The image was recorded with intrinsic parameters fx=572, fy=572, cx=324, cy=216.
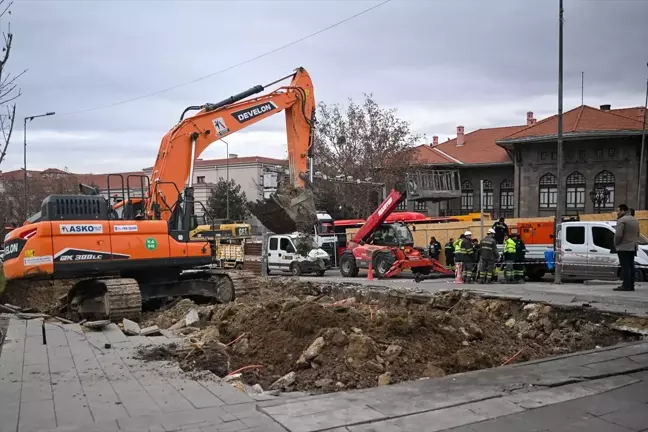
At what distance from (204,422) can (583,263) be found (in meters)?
16.1

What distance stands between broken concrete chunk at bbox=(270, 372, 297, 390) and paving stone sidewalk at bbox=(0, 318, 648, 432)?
713 millimetres

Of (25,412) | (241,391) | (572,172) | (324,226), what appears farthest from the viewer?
(572,172)

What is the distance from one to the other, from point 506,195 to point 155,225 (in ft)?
126

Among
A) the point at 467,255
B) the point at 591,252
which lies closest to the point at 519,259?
Result: the point at 467,255

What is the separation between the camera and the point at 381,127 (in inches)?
1483

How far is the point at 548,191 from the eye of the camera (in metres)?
41.3

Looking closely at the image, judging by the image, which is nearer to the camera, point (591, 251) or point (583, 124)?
point (591, 251)

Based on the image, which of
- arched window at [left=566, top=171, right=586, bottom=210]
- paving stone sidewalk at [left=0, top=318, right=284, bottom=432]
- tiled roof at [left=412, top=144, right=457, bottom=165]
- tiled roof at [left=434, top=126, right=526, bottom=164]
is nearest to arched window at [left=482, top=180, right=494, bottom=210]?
tiled roof at [left=434, top=126, right=526, bottom=164]

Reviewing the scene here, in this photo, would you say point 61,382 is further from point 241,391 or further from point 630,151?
point 630,151

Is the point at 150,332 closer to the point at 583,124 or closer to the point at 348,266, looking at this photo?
the point at 348,266

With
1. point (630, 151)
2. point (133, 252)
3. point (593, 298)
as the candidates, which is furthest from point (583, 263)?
point (630, 151)

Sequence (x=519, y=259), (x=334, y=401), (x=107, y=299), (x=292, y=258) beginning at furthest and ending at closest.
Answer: (x=292, y=258)
(x=519, y=259)
(x=107, y=299)
(x=334, y=401)

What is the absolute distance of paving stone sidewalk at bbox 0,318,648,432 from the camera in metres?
4.72

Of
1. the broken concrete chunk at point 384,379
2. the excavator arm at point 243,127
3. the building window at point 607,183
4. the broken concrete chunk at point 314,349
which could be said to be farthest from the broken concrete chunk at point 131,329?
the building window at point 607,183
